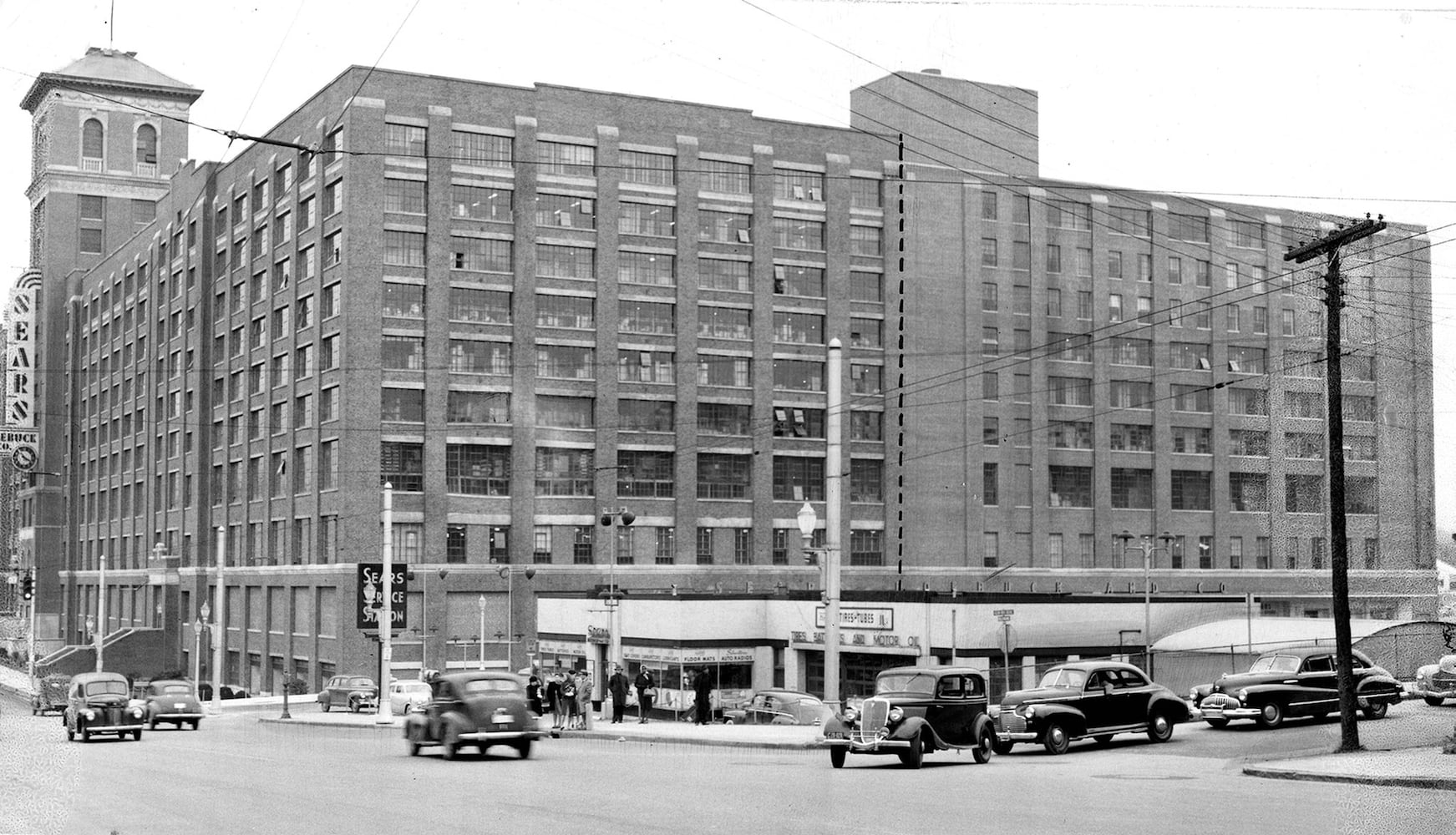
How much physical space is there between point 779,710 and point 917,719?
18.8 m

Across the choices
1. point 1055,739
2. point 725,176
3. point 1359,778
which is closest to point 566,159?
point 725,176

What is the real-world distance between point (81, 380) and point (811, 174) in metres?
69.4

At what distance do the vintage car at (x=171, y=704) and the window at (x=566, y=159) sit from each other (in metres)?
40.9

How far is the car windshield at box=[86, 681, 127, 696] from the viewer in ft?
138

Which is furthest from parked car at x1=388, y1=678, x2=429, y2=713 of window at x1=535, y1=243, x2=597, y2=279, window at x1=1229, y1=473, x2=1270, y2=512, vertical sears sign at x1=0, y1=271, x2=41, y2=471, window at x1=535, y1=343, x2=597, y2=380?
window at x1=1229, y1=473, x2=1270, y2=512

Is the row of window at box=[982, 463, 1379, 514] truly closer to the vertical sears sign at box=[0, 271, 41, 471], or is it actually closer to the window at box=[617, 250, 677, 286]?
the window at box=[617, 250, 677, 286]

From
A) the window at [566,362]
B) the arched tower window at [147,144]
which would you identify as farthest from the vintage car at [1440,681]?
the arched tower window at [147,144]

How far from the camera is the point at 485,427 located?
8262 centimetres

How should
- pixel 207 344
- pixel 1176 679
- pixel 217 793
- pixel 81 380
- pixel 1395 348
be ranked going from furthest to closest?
pixel 81 380 < pixel 207 344 < pixel 1395 348 < pixel 1176 679 < pixel 217 793

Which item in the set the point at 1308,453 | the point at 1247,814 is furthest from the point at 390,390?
the point at 1247,814

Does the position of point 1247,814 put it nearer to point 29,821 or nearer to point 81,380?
point 29,821

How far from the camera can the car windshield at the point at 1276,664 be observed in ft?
116

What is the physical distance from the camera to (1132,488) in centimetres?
9394

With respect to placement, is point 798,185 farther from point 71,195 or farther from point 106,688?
point 71,195
